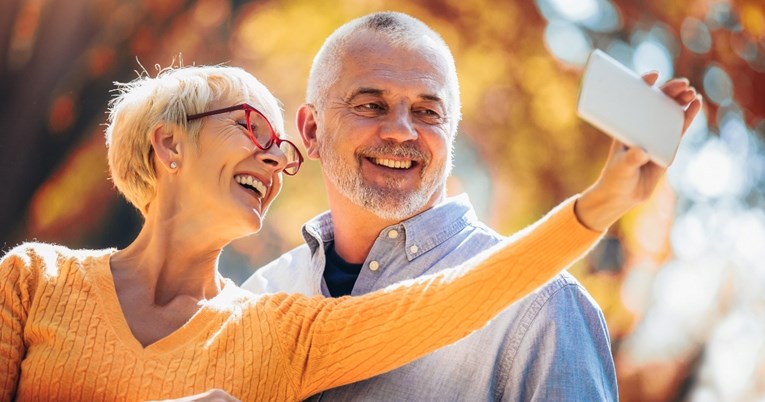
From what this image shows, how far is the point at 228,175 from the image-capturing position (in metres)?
1.77

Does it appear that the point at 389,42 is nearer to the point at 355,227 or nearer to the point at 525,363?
the point at 355,227

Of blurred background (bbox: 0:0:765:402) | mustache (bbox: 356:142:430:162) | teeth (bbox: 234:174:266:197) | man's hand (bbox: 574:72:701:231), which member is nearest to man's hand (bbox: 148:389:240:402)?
teeth (bbox: 234:174:266:197)

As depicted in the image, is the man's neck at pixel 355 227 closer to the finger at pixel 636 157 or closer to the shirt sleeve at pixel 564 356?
the shirt sleeve at pixel 564 356

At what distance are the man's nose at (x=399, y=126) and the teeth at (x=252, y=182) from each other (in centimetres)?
33

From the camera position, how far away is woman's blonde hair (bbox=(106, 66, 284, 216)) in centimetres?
183

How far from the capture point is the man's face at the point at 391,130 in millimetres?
2014

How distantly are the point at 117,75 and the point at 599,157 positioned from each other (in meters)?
2.64

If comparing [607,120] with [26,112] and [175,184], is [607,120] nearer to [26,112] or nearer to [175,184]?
[175,184]

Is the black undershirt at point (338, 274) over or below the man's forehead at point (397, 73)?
below

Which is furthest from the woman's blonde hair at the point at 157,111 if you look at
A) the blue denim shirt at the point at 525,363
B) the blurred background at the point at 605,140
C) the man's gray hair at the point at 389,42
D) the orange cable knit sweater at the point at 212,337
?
the blurred background at the point at 605,140

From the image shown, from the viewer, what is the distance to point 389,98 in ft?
6.74

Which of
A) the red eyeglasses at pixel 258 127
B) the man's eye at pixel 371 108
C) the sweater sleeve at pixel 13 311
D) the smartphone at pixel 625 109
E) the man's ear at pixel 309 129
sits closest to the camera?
the smartphone at pixel 625 109

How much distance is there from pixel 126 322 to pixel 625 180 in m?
0.88

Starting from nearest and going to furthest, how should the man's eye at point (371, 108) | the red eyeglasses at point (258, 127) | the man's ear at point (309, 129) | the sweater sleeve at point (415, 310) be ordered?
the sweater sleeve at point (415, 310) → the red eyeglasses at point (258, 127) → the man's eye at point (371, 108) → the man's ear at point (309, 129)
